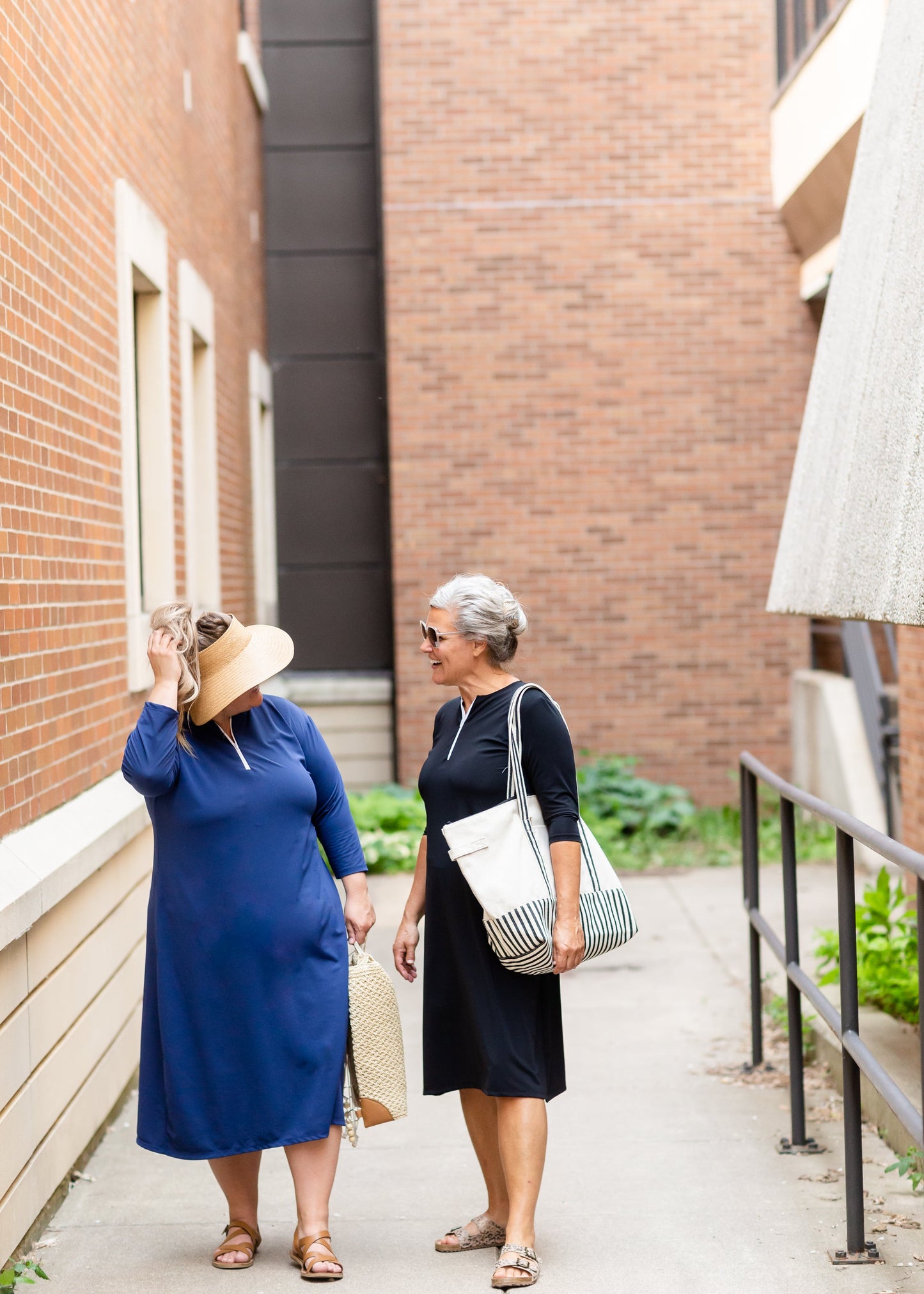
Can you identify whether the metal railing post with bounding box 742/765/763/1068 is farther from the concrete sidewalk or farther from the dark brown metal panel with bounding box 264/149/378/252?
the dark brown metal panel with bounding box 264/149/378/252

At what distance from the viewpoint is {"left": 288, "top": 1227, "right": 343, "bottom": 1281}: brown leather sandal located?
11.8ft

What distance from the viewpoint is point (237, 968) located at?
3.53 m

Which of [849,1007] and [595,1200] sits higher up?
[849,1007]

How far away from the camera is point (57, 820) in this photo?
4570mm

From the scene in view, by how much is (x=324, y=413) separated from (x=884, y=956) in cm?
844

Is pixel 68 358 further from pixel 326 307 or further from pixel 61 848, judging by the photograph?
pixel 326 307

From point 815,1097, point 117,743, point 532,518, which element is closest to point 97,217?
point 117,743

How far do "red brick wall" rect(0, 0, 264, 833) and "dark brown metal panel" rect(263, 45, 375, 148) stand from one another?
4913mm

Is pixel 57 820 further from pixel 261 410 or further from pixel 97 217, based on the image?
pixel 261 410

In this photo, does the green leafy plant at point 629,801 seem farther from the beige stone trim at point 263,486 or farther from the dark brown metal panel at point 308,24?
the dark brown metal panel at point 308,24

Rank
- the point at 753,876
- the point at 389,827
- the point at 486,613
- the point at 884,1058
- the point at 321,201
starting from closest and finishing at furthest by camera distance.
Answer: the point at 486,613, the point at 884,1058, the point at 753,876, the point at 389,827, the point at 321,201

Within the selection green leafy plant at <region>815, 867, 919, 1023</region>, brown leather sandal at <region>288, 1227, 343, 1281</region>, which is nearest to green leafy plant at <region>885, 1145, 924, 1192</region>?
green leafy plant at <region>815, 867, 919, 1023</region>

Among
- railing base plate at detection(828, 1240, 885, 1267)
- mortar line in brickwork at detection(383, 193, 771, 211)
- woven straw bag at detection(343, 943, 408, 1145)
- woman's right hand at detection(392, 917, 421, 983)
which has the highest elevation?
mortar line in brickwork at detection(383, 193, 771, 211)

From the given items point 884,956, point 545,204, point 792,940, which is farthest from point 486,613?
point 545,204
